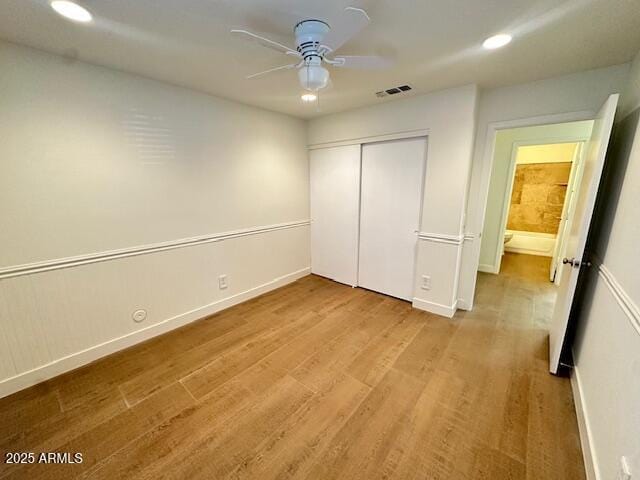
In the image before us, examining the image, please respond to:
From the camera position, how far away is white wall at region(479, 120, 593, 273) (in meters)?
3.66

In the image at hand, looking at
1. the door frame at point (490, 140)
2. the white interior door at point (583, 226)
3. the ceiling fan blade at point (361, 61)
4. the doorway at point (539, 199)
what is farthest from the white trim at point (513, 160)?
the ceiling fan blade at point (361, 61)

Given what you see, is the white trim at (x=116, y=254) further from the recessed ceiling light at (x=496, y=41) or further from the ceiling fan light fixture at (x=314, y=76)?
the recessed ceiling light at (x=496, y=41)

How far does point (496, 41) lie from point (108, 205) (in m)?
2.98

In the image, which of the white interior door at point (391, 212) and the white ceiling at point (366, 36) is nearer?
the white ceiling at point (366, 36)

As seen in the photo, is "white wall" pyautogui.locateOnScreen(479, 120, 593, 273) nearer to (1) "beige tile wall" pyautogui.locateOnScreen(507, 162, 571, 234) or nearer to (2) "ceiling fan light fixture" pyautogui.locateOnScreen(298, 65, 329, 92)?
(1) "beige tile wall" pyautogui.locateOnScreen(507, 162, 571, 234)

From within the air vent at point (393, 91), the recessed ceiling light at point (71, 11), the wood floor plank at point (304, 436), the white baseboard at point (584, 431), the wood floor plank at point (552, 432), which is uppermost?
the air vent at point (393, 91)

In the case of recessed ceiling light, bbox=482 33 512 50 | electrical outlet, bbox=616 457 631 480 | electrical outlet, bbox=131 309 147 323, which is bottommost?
electrical outlet, bbox=131 309 147 323

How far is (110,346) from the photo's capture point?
7.02 ft

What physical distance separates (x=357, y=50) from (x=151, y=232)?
2213 millimetres

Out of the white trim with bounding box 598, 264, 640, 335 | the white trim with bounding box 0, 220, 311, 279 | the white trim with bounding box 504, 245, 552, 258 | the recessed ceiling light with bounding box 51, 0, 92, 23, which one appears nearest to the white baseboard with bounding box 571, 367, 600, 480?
the white trim with bounding box 598, 264, 640, 335

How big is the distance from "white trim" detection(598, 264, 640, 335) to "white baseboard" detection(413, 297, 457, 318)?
51.5 inches

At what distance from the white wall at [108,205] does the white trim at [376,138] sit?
784mm

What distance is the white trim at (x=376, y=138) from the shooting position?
2.65 m

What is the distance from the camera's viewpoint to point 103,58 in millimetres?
1788
